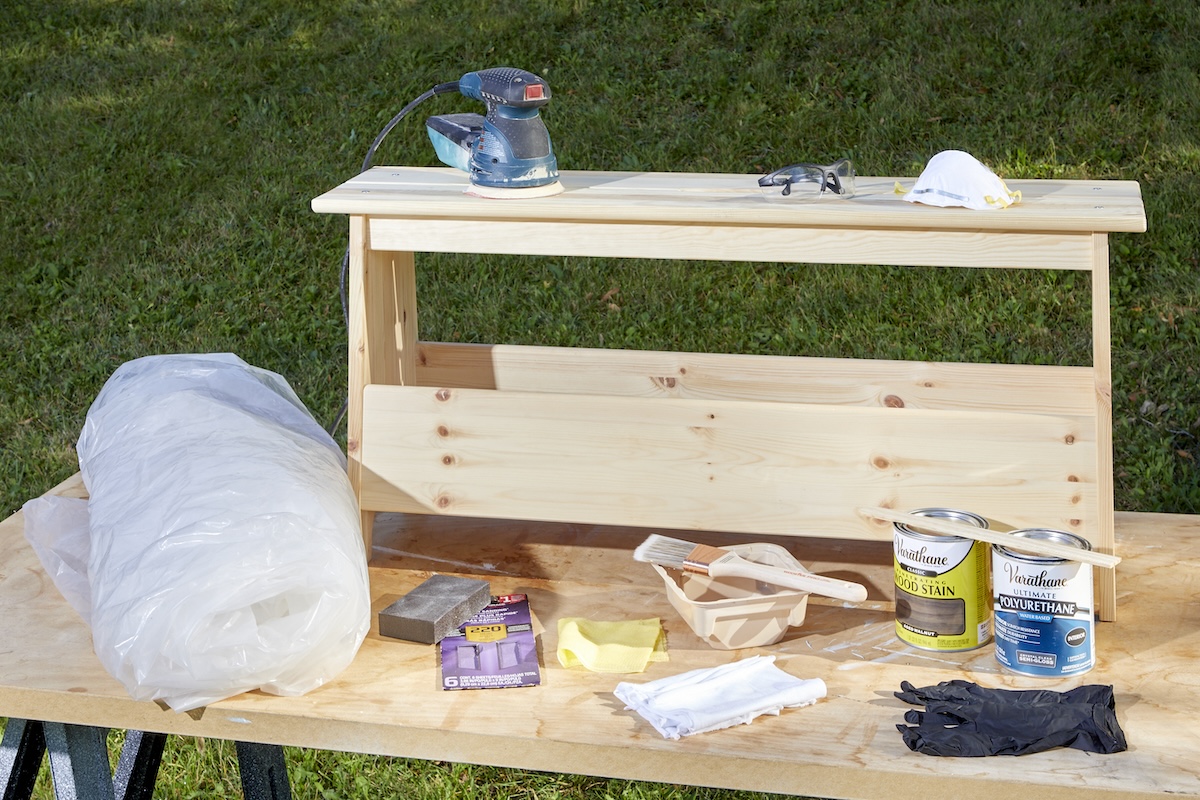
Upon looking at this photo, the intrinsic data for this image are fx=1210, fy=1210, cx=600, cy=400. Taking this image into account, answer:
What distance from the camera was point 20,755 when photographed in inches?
71.7

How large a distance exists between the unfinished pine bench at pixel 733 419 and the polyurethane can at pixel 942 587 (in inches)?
4.9

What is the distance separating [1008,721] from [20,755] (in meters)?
1.42

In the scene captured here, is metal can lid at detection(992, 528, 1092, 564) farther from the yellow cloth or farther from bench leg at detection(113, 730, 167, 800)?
bench leg at detection(113, 730, 167, 800)

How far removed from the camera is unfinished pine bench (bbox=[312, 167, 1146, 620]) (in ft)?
6.00

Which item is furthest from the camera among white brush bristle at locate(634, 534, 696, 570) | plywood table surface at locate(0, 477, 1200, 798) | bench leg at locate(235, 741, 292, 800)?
bench leg at locate(235, 741, 292, 800)

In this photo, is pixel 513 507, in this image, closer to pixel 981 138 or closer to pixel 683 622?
pixel 683 622

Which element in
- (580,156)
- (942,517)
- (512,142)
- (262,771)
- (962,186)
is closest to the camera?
(942,517)

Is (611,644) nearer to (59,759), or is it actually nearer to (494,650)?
(494,650)

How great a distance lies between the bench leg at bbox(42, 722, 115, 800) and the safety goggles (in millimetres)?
1388

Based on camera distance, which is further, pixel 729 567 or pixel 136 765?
pixel 136 765

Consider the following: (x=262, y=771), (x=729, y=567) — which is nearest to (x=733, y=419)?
(x=729, y=567)

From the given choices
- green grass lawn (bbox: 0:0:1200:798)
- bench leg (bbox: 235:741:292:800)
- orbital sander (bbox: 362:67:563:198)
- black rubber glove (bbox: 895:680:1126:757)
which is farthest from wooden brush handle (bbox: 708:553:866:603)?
green grass lawn (bbox: 0:0:1200:798)

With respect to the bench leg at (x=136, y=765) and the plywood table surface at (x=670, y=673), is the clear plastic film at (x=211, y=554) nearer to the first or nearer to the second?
the plywood table surface at (x=670, y=673)

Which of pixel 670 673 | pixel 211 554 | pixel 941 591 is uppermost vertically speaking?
pixel 211 554
